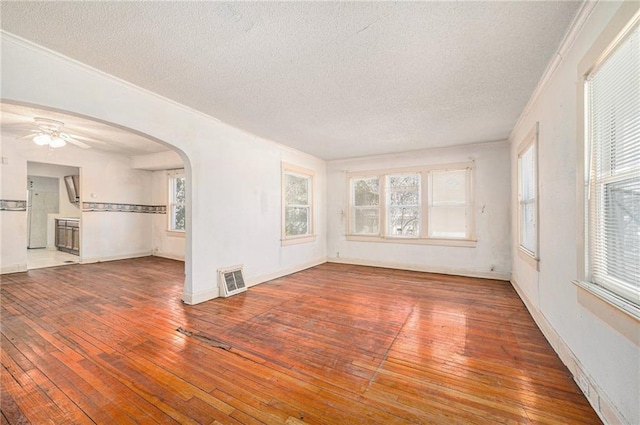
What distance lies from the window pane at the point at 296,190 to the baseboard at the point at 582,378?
4217 mm

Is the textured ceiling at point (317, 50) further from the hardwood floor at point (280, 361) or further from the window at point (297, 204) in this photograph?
the hardwood floor at point (280, 361)

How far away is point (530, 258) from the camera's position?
305cm

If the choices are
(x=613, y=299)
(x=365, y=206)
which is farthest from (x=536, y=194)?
(x=365, y=206)

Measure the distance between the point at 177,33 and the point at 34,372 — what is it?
273cm

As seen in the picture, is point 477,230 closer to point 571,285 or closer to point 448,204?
point 448,204

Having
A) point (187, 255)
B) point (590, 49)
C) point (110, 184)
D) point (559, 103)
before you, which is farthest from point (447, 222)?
point (110, 184)

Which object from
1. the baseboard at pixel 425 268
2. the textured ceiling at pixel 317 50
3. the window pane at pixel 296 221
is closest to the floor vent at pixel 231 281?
the window pane at pixel 296 221

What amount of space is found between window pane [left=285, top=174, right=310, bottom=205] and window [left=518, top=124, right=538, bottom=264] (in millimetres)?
3869

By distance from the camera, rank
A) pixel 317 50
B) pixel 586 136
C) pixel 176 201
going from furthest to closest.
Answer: pixel 176 201
pixel 317 50
pixel 586 136

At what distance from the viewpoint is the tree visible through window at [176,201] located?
6883 mm

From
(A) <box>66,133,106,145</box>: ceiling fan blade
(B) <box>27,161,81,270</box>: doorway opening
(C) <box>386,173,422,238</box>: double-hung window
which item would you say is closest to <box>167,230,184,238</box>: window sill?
(B) <box>27,161,81,270</box>: doorway opening

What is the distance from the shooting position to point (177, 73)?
2482mm

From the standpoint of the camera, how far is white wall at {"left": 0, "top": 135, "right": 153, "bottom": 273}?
16.5ft

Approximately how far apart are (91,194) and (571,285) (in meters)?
8.50
